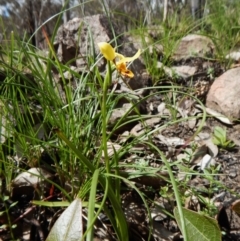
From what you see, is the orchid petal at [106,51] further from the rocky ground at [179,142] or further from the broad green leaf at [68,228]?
the broad green leaf at [68,228]

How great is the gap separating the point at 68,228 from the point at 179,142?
74cm

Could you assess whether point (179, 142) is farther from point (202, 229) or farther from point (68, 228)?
point (68, 228)

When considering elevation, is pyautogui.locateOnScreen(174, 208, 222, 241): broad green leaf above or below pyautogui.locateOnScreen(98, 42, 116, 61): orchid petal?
below

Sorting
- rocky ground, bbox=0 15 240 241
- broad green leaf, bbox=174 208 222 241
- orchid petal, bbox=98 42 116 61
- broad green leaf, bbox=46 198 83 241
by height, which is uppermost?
orchid petal, bbox=98 42 116 61

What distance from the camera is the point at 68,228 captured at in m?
0.60

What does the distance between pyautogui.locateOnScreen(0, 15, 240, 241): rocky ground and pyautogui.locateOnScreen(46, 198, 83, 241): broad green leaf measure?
221 mm

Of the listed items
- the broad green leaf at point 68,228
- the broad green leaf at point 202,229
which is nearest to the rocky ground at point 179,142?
the broad green leaf at point 202,229

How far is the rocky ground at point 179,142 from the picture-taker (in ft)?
2.84

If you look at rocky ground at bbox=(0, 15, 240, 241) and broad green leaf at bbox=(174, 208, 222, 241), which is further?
rocky ground at bbox=(0, 15, 240, 241)

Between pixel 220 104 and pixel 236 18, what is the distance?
44.2 inches

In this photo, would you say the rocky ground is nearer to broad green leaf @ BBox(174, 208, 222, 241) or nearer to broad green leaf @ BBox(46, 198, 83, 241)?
broad green leaf @ BBox(174, 208, 222, 241)

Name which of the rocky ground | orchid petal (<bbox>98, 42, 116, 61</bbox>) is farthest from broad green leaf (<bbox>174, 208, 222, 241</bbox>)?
orchid petal (<bbox>98, 42, 116, 61</bbox>)

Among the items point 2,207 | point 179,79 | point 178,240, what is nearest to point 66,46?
point 179,79

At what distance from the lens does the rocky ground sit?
2.84 ft
